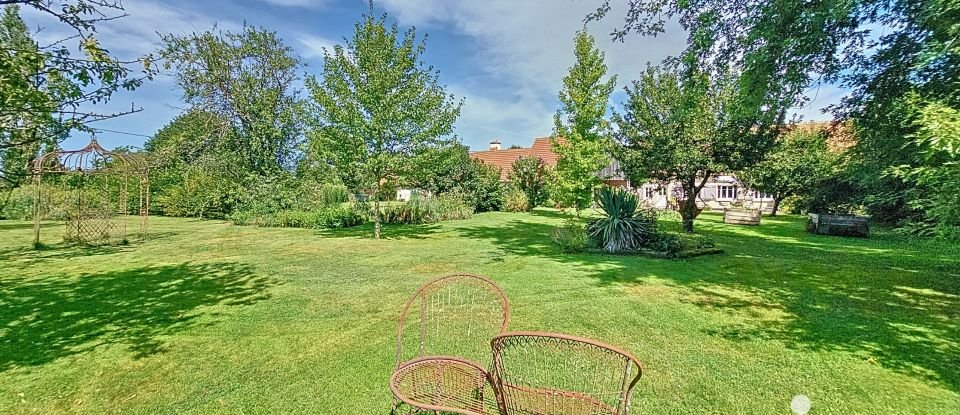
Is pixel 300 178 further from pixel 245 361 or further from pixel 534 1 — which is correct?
pixel 245 361

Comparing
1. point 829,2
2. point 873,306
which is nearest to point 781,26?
point 829,2

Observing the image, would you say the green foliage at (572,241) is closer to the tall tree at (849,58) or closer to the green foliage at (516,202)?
the tall tree at (849,58)

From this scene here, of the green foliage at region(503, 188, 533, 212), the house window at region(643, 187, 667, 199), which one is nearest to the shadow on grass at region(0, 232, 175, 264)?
the house window at region(643, 187, 667, 199)

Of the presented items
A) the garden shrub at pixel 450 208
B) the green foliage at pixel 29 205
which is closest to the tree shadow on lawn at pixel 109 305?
the garden shrub at pixel 450 208

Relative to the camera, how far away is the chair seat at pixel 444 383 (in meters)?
2.38

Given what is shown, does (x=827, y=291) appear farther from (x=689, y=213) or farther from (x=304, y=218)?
(x=304, y=218)

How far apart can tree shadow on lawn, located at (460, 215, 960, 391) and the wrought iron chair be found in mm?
2554

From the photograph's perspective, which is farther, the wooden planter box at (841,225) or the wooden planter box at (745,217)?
the wooden planter box at (745,217)

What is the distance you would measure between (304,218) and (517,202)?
11756 millimetres

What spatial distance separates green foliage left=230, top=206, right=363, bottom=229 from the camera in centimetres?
1598

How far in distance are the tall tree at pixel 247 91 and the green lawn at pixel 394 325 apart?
990 centimetres

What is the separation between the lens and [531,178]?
2523 cm

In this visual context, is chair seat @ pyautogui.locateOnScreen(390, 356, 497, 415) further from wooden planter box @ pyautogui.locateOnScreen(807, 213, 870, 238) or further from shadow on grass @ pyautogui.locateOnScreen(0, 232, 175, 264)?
wooden planter box @ pyautogui.locateOnScreen(807, 213, 870, 238)

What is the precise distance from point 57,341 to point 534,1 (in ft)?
34.0
